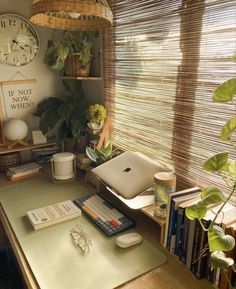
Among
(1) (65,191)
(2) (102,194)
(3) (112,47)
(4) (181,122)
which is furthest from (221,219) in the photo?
(3) (112,47)

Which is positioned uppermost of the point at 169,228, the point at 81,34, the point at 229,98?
the point at 81,34

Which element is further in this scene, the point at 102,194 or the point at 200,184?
the point at 102,194

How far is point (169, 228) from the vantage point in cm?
108

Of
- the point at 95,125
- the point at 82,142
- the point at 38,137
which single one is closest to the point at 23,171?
the point at 38,137

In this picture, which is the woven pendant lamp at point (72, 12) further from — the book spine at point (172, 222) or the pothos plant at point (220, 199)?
the book spine at point (172, 222)

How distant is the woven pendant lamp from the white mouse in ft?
2.87

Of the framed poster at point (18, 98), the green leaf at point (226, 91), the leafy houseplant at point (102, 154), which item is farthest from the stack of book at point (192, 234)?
the framed poster at point (18, 98)

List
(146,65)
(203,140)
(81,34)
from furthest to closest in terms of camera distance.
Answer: (81,34) → (146,65) → (203,140)

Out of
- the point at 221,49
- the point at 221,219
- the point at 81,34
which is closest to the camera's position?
the point at 221,219

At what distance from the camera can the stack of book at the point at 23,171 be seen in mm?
1814

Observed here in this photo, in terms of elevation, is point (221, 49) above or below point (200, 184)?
above

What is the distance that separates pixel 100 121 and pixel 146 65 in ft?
1.65

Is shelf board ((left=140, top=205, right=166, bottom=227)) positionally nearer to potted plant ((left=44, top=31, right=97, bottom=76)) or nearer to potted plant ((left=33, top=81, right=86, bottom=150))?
potted plant ((left=33, top=81, right=86, bottom=150))

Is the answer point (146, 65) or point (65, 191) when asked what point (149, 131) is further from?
point (65, 191)
